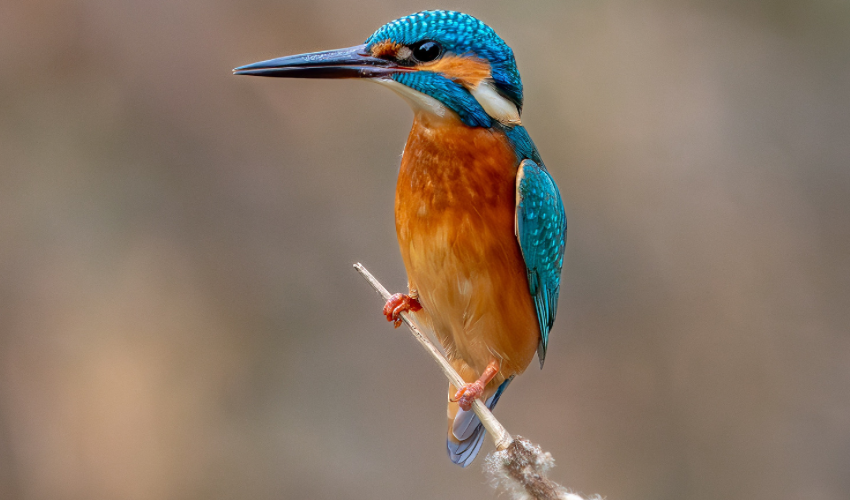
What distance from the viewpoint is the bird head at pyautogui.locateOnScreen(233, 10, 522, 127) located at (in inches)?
50.9

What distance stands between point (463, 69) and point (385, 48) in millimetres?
160

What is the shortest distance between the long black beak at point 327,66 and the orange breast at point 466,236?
171 millimetres

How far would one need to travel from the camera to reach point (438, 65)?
134 centimetres

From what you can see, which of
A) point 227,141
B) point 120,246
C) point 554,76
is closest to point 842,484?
point 554,76

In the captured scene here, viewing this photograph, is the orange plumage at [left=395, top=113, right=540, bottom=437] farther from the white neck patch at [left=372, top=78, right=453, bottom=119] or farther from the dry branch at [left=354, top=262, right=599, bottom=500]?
the dry branch at [left=354, top=262, right=599, bottom=500]

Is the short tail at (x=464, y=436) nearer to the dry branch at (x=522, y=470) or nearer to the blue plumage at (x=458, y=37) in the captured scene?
the dry branch at (x=522, y=470)

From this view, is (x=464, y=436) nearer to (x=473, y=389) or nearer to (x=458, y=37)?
(x=473, y=389)

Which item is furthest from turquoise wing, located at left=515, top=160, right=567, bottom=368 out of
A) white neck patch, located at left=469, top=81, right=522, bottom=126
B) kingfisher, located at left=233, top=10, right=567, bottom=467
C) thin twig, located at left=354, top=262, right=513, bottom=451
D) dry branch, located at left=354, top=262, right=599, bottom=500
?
dry branch, located at left=354, top=262, right=599, bottom=500

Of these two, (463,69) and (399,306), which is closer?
(463,69)

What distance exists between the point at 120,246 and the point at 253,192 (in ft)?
1.93

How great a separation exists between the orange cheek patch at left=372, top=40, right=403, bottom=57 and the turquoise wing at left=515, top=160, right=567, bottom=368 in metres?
0.38

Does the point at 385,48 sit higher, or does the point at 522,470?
the point at 385,48

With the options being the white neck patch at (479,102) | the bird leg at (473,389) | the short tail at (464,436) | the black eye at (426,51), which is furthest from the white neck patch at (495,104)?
the short tail at (464,436)

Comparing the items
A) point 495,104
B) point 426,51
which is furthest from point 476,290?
point 426,51
